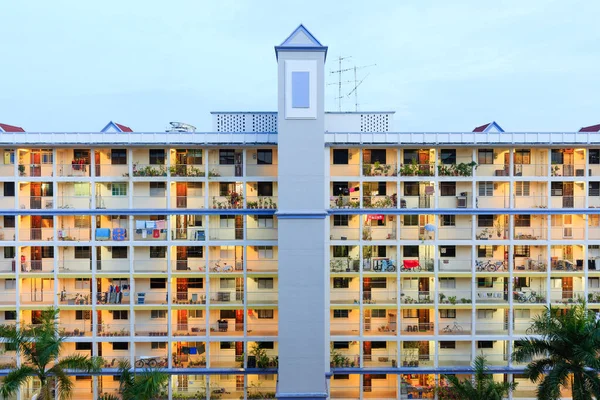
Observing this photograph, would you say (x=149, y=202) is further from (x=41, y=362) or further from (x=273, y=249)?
(x=41, y=362)

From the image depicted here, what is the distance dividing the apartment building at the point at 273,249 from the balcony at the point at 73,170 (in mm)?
89

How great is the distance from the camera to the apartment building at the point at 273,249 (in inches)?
1001

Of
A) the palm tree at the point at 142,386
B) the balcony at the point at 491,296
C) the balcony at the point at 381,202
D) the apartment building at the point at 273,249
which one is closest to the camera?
the palm tree at the point at 142,386

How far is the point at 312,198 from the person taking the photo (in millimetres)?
23359

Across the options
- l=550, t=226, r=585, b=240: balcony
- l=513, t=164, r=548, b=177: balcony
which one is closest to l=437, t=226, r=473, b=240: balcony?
l=513, t=164, r=548, b=177: balcony

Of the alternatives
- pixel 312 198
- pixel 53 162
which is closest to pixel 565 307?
pixel 312 198

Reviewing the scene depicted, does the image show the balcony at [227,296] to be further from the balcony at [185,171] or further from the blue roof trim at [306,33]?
the blue roof trim at [306,33]

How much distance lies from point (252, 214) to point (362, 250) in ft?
23.5

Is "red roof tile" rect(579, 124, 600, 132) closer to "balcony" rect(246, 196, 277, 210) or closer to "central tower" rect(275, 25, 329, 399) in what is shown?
"central tower" rect(275, 25, 329, 399)

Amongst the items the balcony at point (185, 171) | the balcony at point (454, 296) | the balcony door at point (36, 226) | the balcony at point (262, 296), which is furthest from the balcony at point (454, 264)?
the balcony door at point (36, 226)

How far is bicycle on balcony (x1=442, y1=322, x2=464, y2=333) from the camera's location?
26.2m

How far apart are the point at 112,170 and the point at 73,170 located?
8.07 ft

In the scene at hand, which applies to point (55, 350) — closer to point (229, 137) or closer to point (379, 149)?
point (229, 137)

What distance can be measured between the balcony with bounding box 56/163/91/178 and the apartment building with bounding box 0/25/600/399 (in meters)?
0.09
